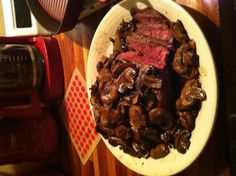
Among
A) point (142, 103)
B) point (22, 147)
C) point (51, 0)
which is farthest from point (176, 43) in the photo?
point (22, 147)

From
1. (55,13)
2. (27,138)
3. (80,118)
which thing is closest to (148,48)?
(55,13)

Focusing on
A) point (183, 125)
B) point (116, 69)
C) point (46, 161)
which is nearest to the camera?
point (183, 125)

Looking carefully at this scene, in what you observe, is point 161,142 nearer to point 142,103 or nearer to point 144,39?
point 142,103

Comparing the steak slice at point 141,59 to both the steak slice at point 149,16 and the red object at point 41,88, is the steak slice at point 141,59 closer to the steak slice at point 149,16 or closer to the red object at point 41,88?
the steak slice at point 149,16

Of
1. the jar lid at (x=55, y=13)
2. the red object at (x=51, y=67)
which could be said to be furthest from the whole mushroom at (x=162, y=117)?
the red object at (x=51, y=67)

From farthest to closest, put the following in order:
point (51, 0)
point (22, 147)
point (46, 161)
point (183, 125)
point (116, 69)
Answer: point (46, 161) < point (22, 147) < point (51, 0) < point (116, 69) < point (183, 125)

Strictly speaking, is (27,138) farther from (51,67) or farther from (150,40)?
(150,40)

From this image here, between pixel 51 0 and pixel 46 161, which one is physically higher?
pixel 51 0
